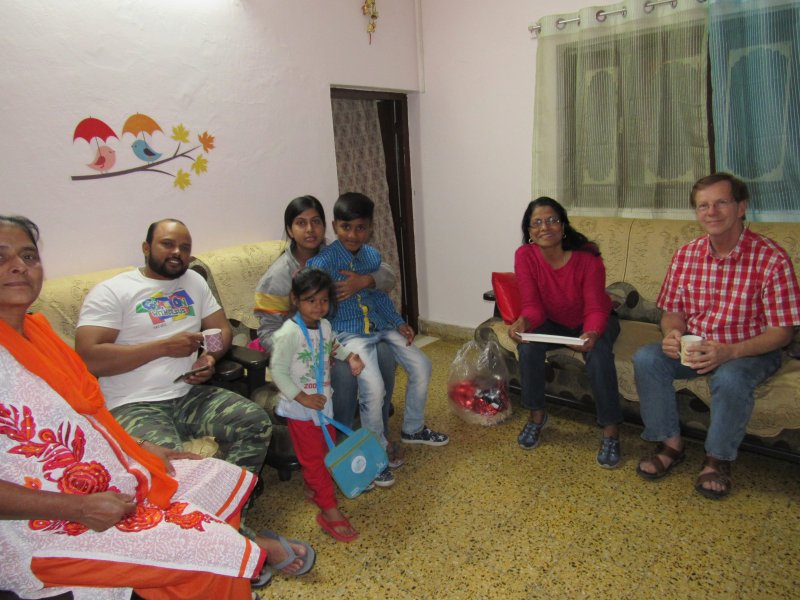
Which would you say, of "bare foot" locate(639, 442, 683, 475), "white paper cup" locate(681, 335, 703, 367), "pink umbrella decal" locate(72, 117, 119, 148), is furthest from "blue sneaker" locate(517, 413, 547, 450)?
"pink umbrella decal" locate(72, 117, 119, 148)

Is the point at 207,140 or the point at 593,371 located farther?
the point at 207,140

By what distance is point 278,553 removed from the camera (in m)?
1.76

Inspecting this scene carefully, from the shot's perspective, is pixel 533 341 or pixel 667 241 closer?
pixel 533 341

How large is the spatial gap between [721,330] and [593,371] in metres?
0.51

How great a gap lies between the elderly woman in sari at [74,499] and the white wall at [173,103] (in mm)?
1056

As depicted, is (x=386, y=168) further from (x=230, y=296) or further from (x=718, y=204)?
(x=718, y=204)

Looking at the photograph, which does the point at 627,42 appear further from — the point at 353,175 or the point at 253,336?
the point at 253,336

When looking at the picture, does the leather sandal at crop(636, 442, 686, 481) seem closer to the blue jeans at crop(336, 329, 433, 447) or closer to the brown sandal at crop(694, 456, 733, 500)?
the brown sandal at crop(694, 456, 733, 500)

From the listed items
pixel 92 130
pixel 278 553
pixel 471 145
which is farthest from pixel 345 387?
pixel 471 145

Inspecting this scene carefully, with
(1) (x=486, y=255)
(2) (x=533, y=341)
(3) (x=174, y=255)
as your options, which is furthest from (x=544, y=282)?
(3) (x=174, y=255)

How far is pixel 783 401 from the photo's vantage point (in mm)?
1999

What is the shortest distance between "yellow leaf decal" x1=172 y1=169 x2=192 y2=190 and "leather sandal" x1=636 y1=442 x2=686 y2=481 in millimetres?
2405

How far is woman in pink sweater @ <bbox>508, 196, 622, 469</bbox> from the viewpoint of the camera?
2357 mm

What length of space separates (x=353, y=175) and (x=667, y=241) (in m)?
2.05
